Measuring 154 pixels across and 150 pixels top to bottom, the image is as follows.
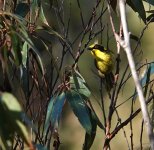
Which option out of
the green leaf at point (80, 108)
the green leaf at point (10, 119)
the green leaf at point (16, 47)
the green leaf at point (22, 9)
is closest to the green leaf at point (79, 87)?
the green leaf at point (80, 108)

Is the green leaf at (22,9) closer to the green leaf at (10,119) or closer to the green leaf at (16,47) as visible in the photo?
the green leaf at (16,47)

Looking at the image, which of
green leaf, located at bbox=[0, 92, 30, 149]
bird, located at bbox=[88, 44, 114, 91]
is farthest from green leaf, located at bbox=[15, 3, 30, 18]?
green leaf, located at bbox=[0, 92, 30, 149]

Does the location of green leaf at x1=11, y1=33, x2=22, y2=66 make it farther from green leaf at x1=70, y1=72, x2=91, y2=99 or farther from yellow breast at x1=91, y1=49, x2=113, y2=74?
yellow breast at x1=91, y1=49, x2=113, y2=74

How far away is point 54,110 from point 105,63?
0.42m

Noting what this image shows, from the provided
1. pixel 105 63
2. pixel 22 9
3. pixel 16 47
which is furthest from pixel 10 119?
pixel 105 63

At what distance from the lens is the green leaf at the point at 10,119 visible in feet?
2.25

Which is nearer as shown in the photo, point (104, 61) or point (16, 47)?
point (16, 47)

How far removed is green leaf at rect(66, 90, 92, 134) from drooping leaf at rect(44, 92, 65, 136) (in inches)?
0.7

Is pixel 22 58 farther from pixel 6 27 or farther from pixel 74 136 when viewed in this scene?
pixel 74 136

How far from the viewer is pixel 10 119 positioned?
0.70 metres

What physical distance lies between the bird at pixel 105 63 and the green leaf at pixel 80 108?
233mm

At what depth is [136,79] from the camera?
0.79 meters

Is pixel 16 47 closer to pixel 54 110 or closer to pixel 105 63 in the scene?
pixel 54 110

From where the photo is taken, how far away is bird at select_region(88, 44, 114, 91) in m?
1.36
